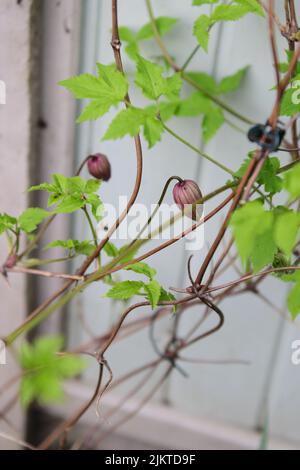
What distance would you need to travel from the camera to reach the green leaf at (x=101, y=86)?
554 millimetres

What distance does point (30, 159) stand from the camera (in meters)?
0.83

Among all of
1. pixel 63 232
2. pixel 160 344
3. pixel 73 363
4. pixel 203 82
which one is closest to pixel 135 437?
A: pixel 160 344

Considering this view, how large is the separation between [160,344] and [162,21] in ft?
1.93

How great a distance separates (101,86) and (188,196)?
151mm

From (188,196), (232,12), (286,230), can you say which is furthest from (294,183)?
(232,12)

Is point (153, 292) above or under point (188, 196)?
under

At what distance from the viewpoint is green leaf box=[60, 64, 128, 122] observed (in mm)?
554

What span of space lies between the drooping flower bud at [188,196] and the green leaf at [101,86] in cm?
12

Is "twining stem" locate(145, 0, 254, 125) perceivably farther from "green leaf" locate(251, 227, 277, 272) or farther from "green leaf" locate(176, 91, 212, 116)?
"green leaf" locate(251, 227, 277, 272)

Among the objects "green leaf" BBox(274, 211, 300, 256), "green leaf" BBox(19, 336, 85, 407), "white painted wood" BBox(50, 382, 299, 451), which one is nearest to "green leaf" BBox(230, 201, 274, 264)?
"green leaf" BBox(274, 211, 300, 256)

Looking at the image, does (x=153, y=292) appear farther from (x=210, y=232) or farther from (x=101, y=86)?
(x=210, y=232)

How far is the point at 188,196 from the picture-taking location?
23.2 inches

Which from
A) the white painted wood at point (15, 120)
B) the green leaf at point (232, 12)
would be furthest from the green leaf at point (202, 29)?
the white painted wood at point (15, 120)
